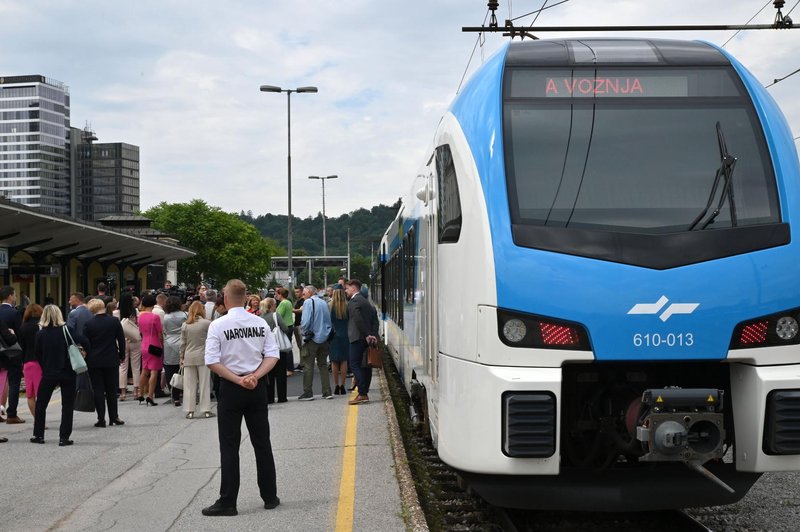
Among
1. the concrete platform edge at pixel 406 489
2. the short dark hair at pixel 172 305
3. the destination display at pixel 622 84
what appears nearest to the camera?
the destination display at pixel 622 84

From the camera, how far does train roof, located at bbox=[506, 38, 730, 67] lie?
20.7 ft

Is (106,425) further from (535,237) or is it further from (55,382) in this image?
(535,237)

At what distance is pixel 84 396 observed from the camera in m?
11.7

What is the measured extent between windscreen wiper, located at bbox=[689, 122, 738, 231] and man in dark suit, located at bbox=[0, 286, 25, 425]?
894 centimetres

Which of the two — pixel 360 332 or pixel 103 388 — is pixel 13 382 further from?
pixel 360 332

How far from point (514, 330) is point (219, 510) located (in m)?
2.74

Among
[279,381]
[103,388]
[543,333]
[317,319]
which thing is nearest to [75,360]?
[103,388]

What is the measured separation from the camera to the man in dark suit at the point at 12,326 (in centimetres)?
1209

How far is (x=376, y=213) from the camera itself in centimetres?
11062

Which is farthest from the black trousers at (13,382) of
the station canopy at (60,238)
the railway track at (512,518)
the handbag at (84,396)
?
the station canopy at (60,238)

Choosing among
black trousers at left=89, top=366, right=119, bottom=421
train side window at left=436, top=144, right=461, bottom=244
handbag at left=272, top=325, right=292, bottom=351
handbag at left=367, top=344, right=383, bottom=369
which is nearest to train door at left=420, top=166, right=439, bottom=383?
train side window at left=436, top=144, right=461, bottom=244

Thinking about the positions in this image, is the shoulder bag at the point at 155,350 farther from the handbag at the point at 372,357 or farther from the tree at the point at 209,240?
the tree at the point at 209,240

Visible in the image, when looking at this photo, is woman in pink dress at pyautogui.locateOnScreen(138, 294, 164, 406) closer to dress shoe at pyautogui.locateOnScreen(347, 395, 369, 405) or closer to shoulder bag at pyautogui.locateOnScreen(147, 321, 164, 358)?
shoulder bag at pyautogui.locateOnScreen(147, 321, 164, 358)

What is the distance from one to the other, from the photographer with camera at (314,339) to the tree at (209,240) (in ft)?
294
